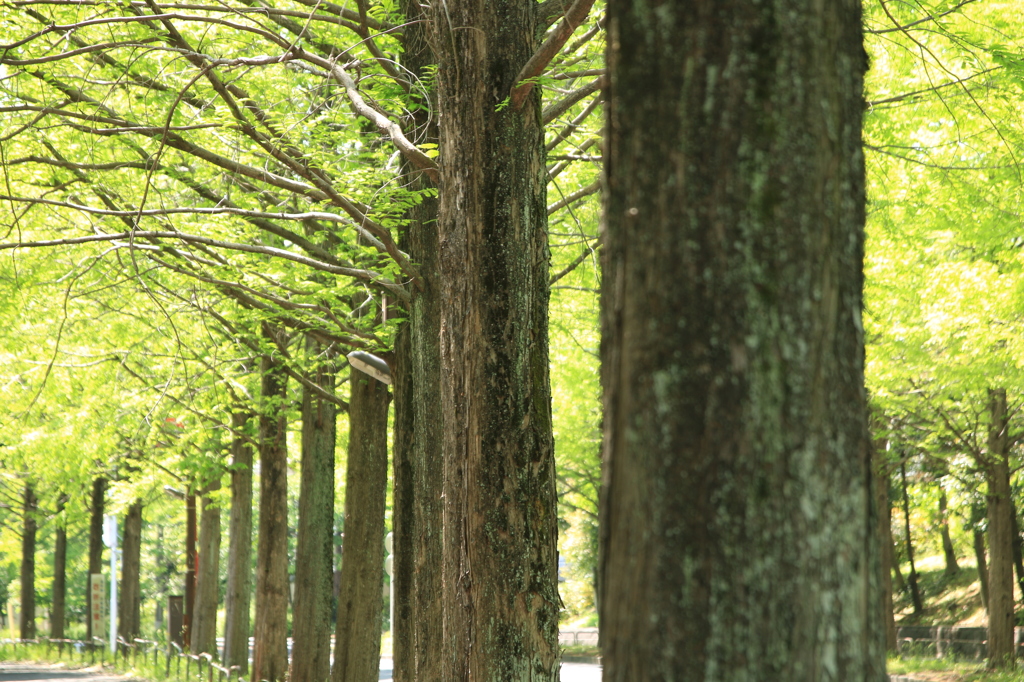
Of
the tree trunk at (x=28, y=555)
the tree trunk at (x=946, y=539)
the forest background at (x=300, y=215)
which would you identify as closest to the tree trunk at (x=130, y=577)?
the tree trunk at (x=28, y=555)

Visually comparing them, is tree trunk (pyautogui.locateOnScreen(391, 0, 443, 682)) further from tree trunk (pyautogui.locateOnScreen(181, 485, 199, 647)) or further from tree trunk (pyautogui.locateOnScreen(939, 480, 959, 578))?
tree trunk (pyautogui.locateOnScreen(939, 480, 959, 578))

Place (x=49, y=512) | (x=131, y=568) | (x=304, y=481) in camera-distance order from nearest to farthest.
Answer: (x=304, y=481), (x=131, y=568), (x=49, y=512)

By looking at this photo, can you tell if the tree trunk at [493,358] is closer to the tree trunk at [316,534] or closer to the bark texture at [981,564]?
the tree trunk at [316,534]

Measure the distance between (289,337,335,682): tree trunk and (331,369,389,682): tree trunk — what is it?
243 centimetres

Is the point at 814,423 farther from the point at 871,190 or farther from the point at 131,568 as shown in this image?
the point at 131,568

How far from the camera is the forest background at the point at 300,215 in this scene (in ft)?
25.3

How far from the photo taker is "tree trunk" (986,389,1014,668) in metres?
16.3

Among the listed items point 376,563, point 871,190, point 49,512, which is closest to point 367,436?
point 376,563

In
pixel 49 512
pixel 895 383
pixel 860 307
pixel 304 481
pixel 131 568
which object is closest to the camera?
pixel 860 307

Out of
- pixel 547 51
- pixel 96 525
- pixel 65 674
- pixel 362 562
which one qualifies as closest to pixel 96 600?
pixel 96 525

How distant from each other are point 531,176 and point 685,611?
349 cm

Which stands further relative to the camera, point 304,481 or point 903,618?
point 903,618

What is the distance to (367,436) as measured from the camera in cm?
1102

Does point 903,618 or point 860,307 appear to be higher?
point 860,307
